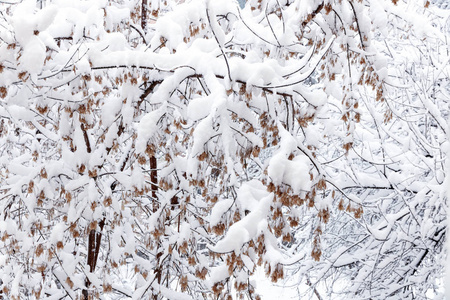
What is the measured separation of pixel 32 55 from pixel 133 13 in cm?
276

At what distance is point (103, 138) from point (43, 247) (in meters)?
0.82

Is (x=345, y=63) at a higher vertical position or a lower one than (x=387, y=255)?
higher

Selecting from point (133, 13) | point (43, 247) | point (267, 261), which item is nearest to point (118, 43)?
point (43, 247)

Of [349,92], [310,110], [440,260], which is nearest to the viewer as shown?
[310,110]

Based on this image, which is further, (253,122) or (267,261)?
(253,122)

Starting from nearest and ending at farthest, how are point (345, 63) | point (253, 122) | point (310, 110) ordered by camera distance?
point (253, 122), point (310, 110), point (345, 63)

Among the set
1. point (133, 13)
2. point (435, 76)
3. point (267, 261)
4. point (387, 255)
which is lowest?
point (267, 261)

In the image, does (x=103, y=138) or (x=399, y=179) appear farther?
(x=399, y=179)

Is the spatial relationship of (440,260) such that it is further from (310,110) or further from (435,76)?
(310,110)

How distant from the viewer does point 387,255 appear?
572 cm

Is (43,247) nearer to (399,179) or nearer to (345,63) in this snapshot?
(345,63)

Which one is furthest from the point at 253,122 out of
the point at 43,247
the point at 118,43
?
the point at 43,247

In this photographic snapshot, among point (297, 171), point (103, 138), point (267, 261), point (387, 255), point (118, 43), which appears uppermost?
point (387, 255)

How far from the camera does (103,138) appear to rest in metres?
3.42
